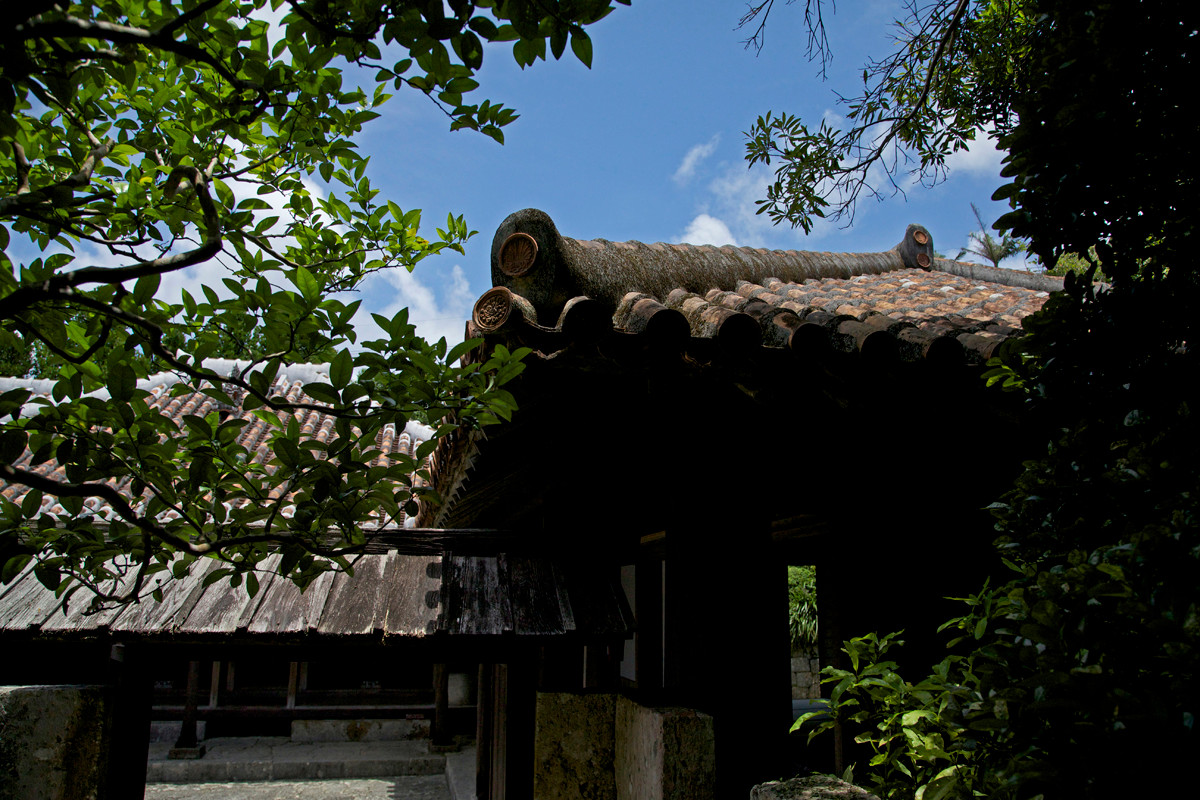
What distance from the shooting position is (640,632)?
3.45 meters

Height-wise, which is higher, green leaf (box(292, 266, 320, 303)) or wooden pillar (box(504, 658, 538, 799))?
green leaf (box(292, 266, 320, 303))

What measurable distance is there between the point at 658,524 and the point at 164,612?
2.28 meters

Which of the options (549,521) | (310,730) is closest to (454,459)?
(549,521)

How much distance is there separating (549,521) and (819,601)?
212 inches

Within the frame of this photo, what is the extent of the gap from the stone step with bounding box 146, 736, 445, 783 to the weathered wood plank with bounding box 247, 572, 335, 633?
357 inches

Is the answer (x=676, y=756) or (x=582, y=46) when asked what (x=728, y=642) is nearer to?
(x=676, y=756)

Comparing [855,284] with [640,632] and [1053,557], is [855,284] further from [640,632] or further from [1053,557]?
[1053,557]

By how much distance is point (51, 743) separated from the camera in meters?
3.11

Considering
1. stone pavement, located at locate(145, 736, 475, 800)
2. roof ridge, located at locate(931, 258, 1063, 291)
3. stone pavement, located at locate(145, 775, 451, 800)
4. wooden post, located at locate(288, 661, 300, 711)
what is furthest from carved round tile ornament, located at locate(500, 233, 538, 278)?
wooden post, located at locate(288, 661, 300, 711)

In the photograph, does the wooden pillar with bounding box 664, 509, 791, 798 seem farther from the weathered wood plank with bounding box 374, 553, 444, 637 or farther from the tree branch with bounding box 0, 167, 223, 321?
the tree branch with bounding box 0, 167, 223, 321

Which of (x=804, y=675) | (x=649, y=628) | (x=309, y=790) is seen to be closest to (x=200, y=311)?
(x=649, y=628)

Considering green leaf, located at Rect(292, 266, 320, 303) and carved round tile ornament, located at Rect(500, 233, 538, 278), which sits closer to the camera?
green leaf, located at Rect(292, 266, 320, 303)

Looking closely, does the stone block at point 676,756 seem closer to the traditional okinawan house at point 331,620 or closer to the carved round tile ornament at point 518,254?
the traditional okinawan house at point 331,620

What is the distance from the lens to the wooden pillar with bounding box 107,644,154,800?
320cm
